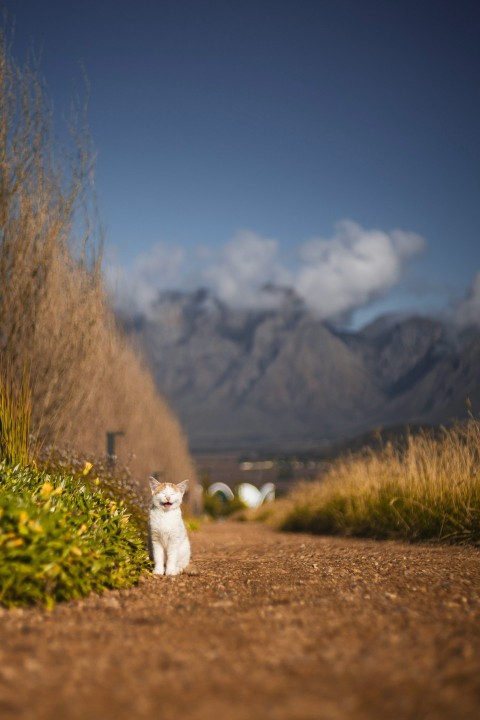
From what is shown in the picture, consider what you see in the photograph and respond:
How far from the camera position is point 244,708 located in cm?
261

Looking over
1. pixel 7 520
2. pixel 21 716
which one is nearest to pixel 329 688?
pixel 21 716

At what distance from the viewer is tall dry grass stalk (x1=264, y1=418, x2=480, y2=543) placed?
8.55 meters

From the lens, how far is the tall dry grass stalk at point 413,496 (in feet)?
28.0

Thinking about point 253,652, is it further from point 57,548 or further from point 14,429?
point 14,429

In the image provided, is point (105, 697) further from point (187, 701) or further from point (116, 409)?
point (116, 409)

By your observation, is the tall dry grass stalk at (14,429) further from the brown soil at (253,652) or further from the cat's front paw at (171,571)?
the brown soil at (253,652)

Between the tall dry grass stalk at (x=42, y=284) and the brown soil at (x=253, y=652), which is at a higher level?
the tall dry grass stalk at (x=42, y=284)

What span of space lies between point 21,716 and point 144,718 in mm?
454

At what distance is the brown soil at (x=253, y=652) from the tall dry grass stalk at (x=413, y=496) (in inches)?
128

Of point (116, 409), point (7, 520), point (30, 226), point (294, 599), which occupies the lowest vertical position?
point (294, 599)

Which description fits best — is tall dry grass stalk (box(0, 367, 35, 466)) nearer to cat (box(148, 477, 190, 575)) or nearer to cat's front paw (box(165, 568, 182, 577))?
cat (box(148, 477, 190, 575))

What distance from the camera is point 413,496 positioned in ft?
30.8

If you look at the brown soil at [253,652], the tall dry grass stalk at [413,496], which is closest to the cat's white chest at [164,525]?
the brown soil at [253,652]

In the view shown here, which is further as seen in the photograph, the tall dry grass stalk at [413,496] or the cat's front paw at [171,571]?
the tall dry grass stalk at [413,496]
